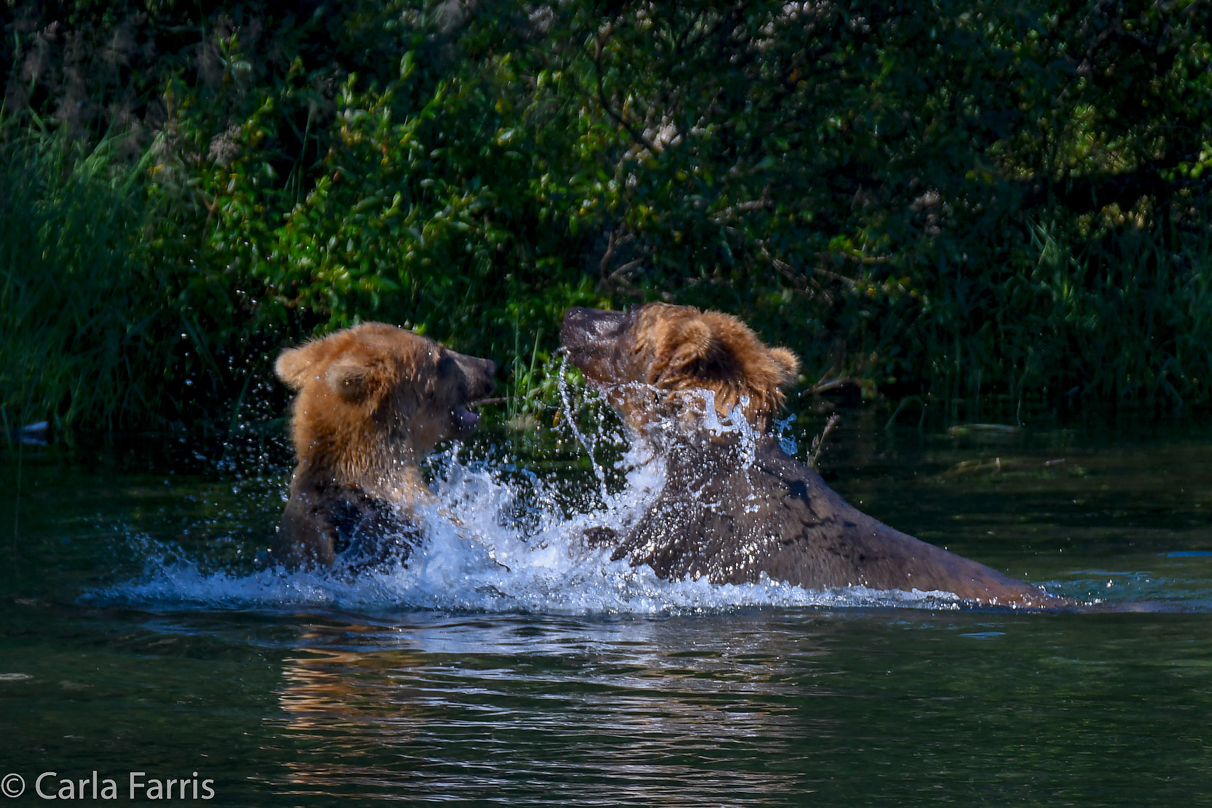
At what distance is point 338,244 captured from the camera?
12742mm

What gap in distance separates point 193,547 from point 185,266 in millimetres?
5554

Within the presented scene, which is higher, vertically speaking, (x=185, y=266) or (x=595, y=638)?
(x=185, y=266)

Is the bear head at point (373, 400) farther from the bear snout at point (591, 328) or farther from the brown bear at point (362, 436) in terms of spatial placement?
the bear snout at point (591, 328)

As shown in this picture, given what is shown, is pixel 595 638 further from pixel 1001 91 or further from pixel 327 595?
pixel 1001 91

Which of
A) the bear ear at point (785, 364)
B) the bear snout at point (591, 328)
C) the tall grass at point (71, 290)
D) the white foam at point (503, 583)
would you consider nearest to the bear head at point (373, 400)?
the white foam at point (503, 583)

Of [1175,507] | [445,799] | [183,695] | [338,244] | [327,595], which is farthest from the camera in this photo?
[338,244]

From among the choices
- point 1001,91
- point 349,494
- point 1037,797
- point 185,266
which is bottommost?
point 1037,797

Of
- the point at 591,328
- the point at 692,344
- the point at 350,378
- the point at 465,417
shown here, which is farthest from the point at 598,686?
the point at 465,417

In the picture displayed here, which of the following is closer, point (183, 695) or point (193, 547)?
point (183, 695)

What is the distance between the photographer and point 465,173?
13.5m

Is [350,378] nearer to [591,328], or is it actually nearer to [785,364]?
[591,328]

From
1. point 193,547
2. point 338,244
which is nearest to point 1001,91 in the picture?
point 338,244

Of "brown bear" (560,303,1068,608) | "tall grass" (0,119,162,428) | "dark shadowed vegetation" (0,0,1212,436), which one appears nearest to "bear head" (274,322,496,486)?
"brown bear" (560,303,1068,608)

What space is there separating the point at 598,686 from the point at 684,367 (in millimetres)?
2159
